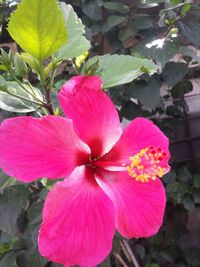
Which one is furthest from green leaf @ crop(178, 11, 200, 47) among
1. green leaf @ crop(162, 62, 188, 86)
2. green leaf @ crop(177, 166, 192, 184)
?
green leaf @ crop(177, 166, 192, 184)

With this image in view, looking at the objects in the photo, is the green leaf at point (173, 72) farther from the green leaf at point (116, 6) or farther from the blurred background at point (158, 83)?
the green leaf at point (116, 6)

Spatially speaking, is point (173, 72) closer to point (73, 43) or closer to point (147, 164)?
point (73, 43)

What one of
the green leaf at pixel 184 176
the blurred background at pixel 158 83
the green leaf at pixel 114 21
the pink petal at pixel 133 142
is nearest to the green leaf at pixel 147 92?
the blurred background at pixel 158 83

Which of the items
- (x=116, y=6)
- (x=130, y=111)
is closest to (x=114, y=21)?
(x=116, y=6)

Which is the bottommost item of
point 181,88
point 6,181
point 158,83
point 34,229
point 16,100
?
point 181,88

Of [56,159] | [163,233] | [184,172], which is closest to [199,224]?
[163,233]

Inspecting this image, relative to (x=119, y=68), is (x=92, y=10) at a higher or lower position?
lower

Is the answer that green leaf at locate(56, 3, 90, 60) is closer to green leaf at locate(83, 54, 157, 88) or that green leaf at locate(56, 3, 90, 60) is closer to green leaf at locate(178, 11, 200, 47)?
green leaf at locate(83, 54, 157, 88)
